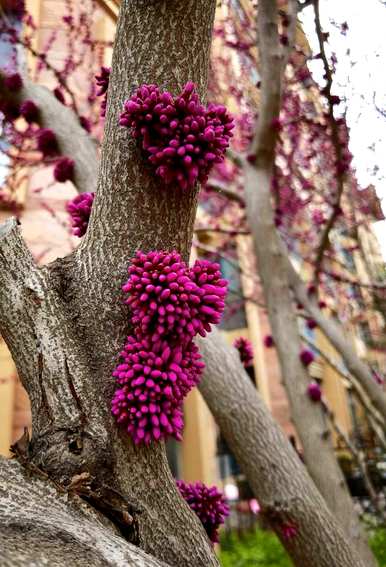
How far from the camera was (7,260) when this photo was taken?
4.01ft

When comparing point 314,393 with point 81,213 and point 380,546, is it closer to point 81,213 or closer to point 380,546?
point 81,213

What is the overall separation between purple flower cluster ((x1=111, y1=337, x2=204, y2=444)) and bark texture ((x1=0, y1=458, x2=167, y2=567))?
0.20 metres

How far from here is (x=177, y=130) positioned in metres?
1.10

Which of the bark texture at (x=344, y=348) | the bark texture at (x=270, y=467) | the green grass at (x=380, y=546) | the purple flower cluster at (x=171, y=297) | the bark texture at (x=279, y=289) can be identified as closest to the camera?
the purple flower cluster at (x=171, y=297)

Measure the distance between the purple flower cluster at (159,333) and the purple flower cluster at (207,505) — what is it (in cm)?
49

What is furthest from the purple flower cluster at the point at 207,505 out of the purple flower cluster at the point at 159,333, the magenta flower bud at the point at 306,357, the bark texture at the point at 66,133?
the bark texture at the point at 66,133

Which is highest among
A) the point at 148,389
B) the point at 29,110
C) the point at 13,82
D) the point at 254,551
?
the point at 13,82

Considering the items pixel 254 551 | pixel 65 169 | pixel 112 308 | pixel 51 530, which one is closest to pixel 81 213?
pixel 112 308

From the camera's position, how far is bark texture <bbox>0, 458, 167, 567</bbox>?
779mm

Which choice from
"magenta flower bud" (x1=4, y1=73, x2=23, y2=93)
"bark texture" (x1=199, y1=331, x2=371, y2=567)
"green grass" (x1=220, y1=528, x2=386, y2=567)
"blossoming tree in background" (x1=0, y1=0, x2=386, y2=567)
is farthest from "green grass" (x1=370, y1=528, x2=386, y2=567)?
"magenta flower bud" (x1=4, y1=73, x2=23, y2=93)

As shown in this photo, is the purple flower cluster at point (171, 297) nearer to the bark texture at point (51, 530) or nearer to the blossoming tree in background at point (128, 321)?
the blossoming tree in background at point (128, 321)

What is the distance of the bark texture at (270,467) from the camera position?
199cm

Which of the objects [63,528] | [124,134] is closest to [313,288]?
[124,134]

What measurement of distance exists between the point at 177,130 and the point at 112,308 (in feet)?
1.45
